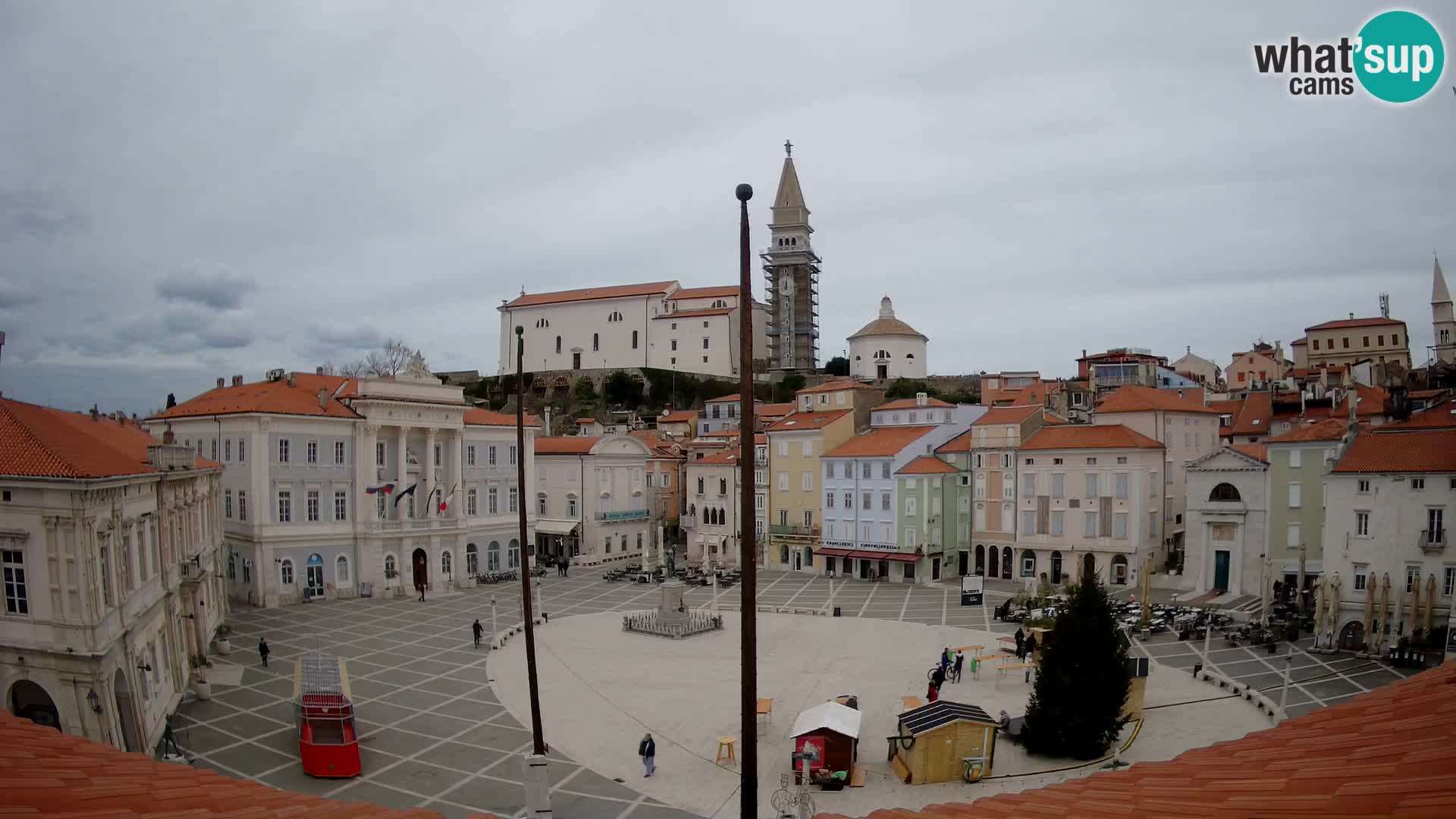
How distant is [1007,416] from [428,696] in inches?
1510

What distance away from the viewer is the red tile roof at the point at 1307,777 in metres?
5.05

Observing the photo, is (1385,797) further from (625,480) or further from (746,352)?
(625,480)

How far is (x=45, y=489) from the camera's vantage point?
19016 mm

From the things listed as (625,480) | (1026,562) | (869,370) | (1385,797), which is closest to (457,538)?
(625,480)

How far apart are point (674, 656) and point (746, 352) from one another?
85.3 feet

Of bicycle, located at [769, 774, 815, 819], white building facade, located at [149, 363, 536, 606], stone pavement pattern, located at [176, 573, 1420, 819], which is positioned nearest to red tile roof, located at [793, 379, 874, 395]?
stone pavement pattern, located at [176, 573, 1420, 819]

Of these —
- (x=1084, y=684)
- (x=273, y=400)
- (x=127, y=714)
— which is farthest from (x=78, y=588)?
(x=273, y=400)

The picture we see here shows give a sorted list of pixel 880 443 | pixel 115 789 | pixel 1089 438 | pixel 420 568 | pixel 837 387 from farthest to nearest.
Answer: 1. pixel 837 387
2. pixel 880 443
3. pixel 420 568
4. pixel 1089 438
5. pixel 115 789

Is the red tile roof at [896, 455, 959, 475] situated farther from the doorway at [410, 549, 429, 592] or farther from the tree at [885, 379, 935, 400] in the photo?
the tree at [885, 379, 935, 400]

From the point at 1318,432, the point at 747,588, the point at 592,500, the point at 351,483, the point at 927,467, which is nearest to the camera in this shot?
the point at 747,588

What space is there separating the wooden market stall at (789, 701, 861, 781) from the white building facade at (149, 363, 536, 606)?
23.7 metres

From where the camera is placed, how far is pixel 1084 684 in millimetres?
22391

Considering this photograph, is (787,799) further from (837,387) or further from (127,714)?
(837,387)

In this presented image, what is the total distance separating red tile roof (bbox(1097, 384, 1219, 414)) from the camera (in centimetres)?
5181
